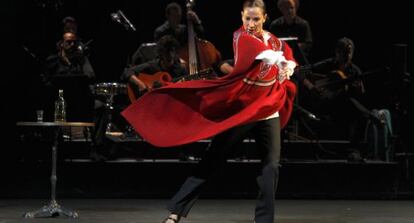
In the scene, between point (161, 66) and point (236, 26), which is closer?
point (161, 66)

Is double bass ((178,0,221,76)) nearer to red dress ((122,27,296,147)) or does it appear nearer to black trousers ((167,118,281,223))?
red dress ((122,27,296,147))

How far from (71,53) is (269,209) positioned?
4514 millimetres

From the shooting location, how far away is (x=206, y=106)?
19.3 ft

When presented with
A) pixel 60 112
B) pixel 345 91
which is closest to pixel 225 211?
pixel 60 112

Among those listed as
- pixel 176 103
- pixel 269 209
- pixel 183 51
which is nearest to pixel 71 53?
pixel 183 51

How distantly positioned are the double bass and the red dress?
11.8 ft

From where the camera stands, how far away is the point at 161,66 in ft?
31.0

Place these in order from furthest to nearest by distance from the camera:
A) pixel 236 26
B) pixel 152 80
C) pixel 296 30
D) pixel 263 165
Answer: pixel 236 26 → pixel 296 30 → pixel 152 80 → pixel 263 165

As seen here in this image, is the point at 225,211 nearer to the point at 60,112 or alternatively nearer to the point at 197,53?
the point at 60,112

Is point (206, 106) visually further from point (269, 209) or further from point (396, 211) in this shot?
point (396, 211)

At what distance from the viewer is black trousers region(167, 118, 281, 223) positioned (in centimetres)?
568

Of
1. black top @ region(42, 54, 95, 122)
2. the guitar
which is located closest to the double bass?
the guitar

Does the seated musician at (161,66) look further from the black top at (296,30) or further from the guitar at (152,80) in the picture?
the black top at (296,30)

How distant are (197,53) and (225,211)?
2508mm
